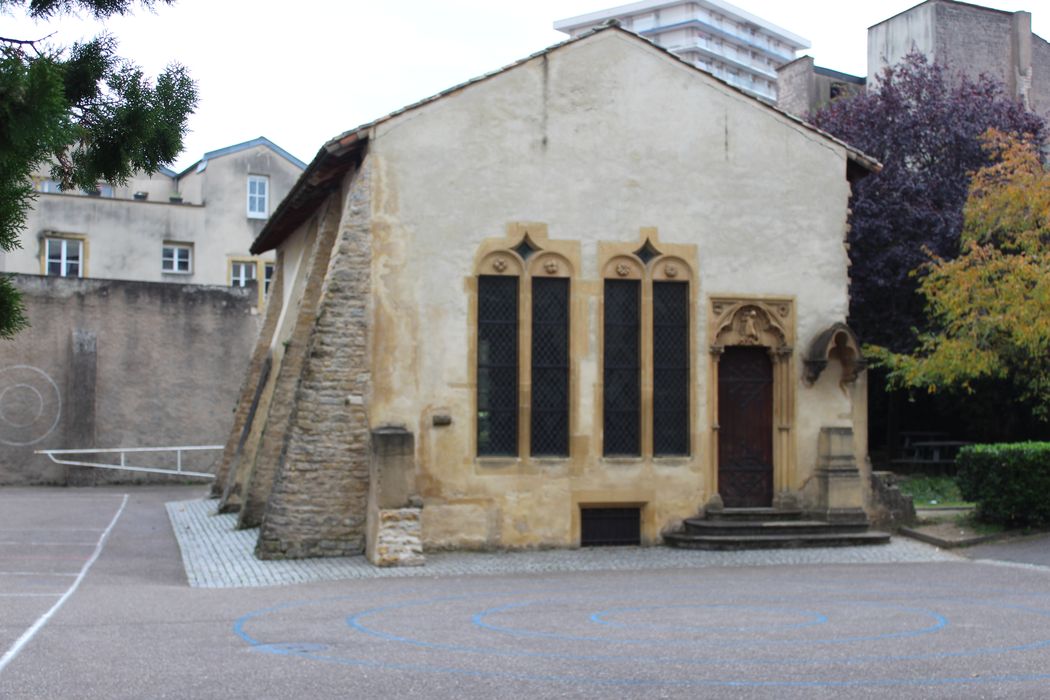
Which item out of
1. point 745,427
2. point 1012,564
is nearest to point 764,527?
point 745,427

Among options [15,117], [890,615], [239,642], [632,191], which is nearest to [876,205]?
[632,191]

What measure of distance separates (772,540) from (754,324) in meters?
3.27

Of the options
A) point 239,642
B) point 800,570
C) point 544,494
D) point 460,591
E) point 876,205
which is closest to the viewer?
point 239,642

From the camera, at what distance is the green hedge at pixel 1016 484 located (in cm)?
1841

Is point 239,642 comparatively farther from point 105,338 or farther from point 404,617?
point 105,338

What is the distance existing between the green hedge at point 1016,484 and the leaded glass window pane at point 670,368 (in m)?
4.52

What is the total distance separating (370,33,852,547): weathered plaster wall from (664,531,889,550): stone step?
0.49m

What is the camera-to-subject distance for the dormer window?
154 feet

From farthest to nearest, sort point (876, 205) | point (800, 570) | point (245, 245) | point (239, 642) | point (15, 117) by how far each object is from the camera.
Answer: point (245, 245)
point (876, 205)
point (800, 570)
point (239, 642)
point (15, 117)

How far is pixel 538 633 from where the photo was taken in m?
11.0

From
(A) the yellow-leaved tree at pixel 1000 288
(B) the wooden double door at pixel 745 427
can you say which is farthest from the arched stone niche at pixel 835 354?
(A) the yellow-leaved tree at pixel 1000 288

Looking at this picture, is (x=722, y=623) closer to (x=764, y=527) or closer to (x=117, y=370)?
(x=764, y=527)

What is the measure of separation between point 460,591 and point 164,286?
20.6 metres

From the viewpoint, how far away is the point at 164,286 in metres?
32.4
